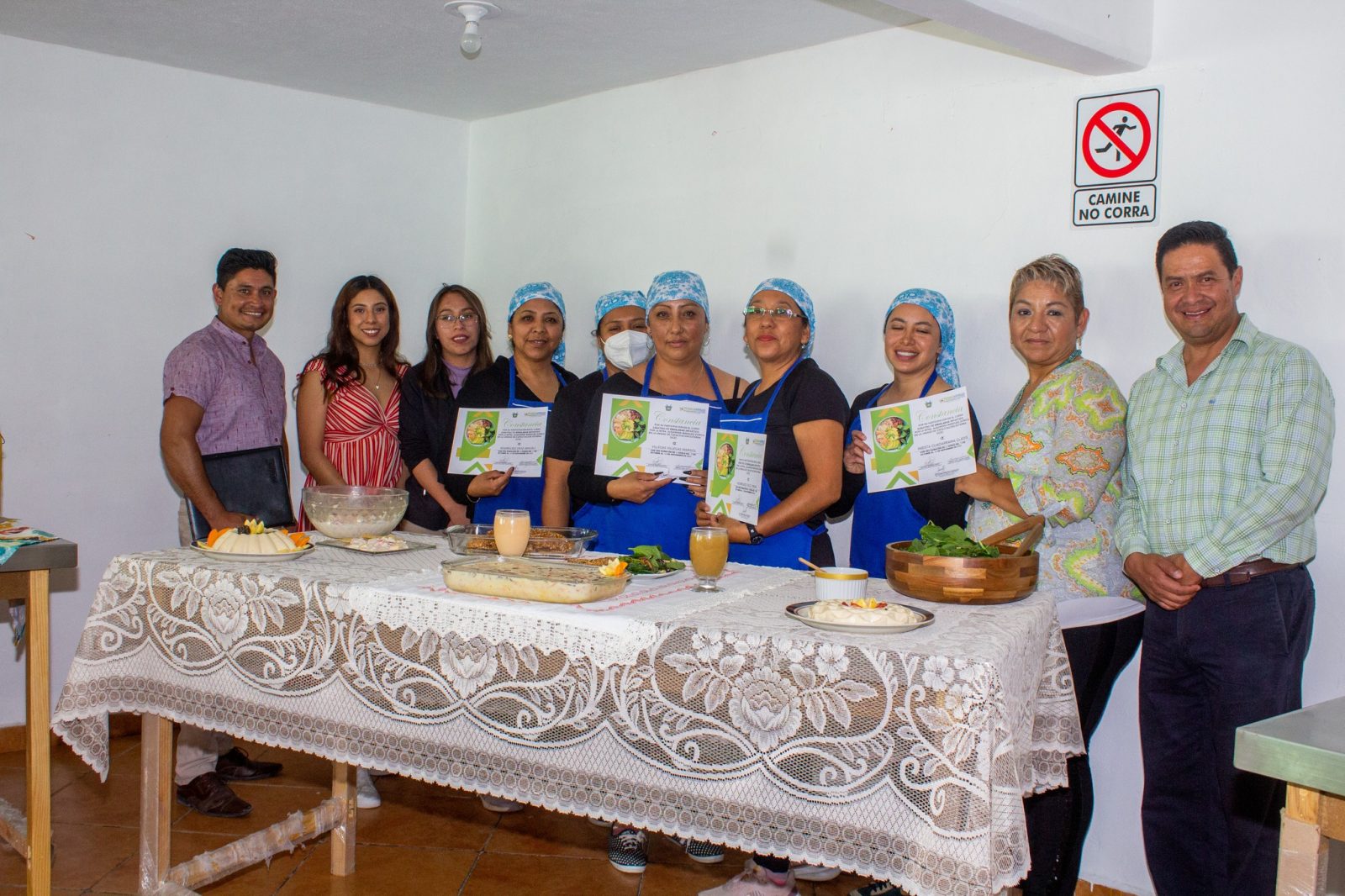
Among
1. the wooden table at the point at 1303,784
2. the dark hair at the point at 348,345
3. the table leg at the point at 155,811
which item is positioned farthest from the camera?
the dark hair at the point at 348,345

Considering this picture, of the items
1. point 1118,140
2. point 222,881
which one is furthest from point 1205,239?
point 222,881

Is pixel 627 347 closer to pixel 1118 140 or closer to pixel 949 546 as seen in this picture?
pixel 1118 140

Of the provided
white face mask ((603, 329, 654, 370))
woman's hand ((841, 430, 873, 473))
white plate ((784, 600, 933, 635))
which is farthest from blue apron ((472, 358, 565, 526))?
white plate ((784, 600, 933, 635))

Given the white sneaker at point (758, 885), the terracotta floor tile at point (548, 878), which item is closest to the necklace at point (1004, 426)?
the white sneaker at point (758, 885)

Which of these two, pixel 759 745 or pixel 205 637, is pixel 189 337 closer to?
pixel 205 637

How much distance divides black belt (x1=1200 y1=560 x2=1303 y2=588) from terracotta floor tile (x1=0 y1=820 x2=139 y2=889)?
11.6 ft

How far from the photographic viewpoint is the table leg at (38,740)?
123 inches

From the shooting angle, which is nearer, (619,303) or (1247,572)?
→ (1247,572)

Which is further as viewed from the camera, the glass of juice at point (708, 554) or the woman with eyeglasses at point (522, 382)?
the woman with eyeglasses at point (522, 382)

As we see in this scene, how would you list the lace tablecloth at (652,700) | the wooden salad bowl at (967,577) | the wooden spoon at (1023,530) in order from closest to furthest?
the lace tablecloth at (652,700)
the wooden salad bowl at (967,577)
the wooden spoon at (1023,530)

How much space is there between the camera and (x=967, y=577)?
8.15 feet

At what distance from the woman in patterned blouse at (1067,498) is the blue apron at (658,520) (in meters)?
0.90

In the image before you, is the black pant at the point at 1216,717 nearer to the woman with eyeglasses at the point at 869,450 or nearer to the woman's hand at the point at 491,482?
the woman with eyeglasses at the point at 869,450

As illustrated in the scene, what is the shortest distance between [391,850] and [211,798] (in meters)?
0.78
